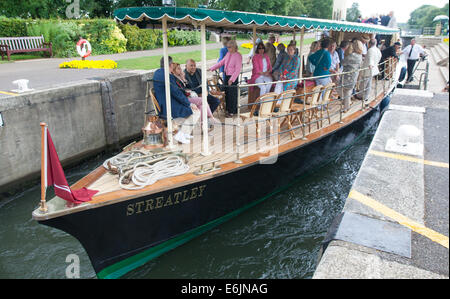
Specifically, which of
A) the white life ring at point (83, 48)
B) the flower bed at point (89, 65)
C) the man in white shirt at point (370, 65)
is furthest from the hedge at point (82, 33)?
the man in white shirt at point (370, 65)

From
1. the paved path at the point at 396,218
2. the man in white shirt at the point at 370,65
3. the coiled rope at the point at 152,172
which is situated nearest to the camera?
the paved path at the point at 396,218

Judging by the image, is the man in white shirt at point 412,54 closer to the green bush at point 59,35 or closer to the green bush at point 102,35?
the green bush at point 102,35

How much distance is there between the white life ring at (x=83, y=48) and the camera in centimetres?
1401

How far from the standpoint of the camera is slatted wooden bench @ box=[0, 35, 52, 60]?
1530 centimetres

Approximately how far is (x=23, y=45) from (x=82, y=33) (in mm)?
2862

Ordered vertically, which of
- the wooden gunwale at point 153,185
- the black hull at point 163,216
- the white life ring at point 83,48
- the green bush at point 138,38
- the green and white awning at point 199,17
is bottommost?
the black hull at point 163,216

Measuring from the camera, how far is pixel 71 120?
8.98 metres

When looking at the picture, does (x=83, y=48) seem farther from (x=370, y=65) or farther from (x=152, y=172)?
(x=152, y=172)

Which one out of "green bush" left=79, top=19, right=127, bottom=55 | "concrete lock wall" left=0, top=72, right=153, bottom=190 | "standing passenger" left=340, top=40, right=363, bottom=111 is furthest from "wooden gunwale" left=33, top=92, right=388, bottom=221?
A: "green bush" left=79, top=19, right=127, bottom=55

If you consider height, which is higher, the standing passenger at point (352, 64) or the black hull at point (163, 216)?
the standing passenger at point (352, 64)

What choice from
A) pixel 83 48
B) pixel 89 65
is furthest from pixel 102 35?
pixel 89 65

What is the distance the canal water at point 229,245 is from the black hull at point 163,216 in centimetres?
40

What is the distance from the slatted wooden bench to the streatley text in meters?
14.2

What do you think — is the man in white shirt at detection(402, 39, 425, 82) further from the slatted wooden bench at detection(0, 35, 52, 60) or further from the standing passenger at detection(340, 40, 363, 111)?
the slatted wooden bench at detection(0, 35, 52, 60)
